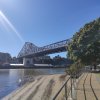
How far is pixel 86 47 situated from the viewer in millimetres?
66188

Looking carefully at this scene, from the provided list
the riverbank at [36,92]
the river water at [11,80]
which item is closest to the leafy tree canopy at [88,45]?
the river water at [11,80]

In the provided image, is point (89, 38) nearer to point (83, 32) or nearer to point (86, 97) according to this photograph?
point (83, 32)

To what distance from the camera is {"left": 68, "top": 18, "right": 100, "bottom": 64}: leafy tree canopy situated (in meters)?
64.2

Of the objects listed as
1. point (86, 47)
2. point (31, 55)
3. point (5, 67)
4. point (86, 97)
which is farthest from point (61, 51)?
point (86, 97)

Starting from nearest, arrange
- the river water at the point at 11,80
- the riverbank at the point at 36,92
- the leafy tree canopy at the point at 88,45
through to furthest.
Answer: the riverbank at the point at 36,92
the river water at the point at 11,80
the leafy tree canopy at the point at 88,45

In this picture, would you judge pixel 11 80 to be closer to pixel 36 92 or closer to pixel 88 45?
pixel 88 45

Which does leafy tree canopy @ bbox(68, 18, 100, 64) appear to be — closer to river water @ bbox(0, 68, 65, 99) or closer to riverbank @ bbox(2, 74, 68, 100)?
river water @ bbox(0, 68, 65, 99)

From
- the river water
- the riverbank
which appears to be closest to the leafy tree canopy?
the river water

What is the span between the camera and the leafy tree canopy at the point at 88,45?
211 feet

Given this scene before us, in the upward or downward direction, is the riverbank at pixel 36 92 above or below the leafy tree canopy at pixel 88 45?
below

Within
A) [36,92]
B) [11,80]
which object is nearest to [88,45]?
[11,80]

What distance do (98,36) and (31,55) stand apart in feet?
410

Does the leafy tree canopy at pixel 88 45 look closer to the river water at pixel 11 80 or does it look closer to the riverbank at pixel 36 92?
the river water at pixel 11 80

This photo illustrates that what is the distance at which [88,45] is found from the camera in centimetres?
6575
